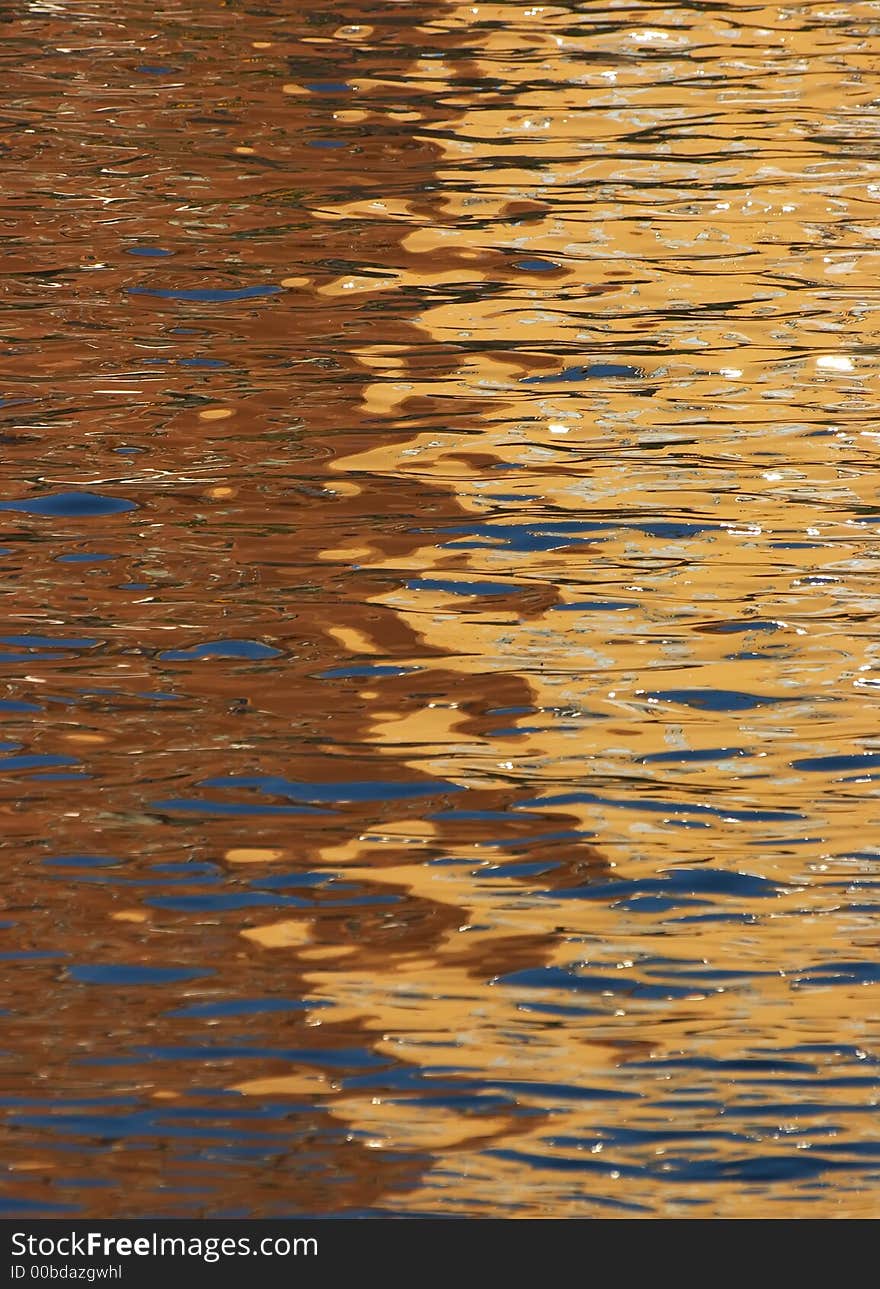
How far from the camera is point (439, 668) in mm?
4656

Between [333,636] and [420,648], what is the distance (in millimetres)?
210

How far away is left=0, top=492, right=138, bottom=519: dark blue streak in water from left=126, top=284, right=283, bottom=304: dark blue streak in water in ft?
5.11

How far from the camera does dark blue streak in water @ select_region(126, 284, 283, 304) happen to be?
22.6ft

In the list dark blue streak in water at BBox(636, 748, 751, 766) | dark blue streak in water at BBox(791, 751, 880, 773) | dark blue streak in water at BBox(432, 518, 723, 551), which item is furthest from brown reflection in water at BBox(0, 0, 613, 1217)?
dark blue streak in water at BBox(791, 751, 880, 773)

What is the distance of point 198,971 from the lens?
3.62 metres

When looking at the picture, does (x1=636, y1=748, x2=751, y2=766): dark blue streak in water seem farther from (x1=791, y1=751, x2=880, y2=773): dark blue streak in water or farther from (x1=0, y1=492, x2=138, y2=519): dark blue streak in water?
(x1=0, y1=492, x2=138, y2=519): dark blue streak in water

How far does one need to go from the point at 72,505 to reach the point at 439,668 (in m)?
1.34

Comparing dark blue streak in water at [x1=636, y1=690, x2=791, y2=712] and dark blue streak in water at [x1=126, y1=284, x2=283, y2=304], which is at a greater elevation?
dark blue streak in water at [x1=126, y1=284, x2=283, y2=304]

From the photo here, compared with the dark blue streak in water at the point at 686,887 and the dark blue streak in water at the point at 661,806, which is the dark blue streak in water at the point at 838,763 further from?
the dark blue streak in water at the point at 686,887

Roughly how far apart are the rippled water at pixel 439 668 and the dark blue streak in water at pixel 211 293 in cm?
2

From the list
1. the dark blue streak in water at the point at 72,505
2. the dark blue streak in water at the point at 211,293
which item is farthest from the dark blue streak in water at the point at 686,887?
the dark blue streak in water at the point at 211,293

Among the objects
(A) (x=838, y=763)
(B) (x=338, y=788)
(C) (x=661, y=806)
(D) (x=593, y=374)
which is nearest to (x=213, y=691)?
(B) (x=338, y=788)

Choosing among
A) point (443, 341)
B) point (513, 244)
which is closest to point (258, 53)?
point (513, 244)

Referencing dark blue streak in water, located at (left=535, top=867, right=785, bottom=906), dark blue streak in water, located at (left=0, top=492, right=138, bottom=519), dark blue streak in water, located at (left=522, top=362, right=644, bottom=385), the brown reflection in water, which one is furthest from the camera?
dark blue streak in water, located at (left=522, top=362, right=644, bottom=385)
